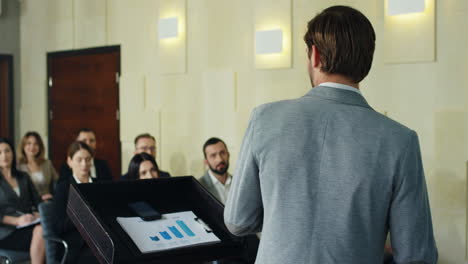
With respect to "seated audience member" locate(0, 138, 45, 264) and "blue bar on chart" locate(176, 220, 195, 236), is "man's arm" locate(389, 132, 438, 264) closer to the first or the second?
"blue bar on chart" locate(176, 220, 195, 236)

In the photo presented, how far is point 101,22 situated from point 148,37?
0.91 metres

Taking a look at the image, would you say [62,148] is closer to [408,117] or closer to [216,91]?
[216,91]

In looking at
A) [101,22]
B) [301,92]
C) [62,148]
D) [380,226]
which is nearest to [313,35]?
[380,226]

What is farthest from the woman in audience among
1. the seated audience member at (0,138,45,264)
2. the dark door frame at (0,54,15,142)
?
the dark door frame at (0,54,15,142)

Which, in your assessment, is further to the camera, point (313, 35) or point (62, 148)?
point (62, 148)

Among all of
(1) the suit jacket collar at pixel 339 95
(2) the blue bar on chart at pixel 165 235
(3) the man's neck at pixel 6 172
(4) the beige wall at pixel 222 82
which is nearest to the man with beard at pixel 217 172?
(4) the beige wall at pixel 222 82

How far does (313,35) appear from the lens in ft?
4.57

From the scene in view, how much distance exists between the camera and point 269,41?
573 cm

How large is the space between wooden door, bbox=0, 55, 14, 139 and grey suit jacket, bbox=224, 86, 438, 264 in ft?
26.7

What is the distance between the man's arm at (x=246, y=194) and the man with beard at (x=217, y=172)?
377cm

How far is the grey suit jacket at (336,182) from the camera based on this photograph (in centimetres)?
129

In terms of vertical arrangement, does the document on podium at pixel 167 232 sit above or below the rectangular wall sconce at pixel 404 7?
below

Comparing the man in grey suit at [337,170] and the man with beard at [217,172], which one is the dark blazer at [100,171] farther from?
the man in grey suit at [337,170]

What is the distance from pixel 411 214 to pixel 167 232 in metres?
0.87
